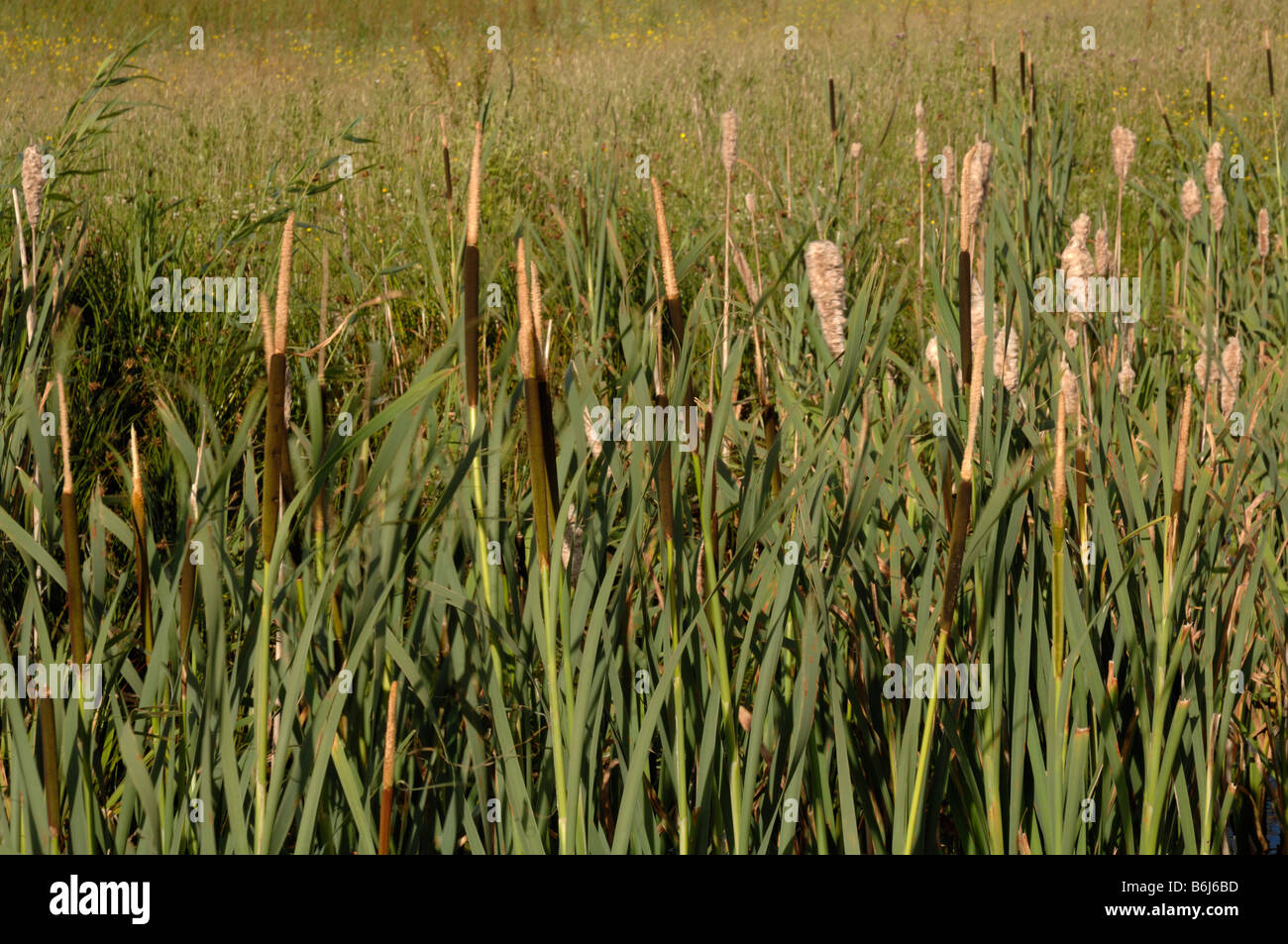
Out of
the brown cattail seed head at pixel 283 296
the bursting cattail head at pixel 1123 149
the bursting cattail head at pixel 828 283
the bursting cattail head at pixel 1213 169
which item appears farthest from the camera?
the bursting cattail head at pixel 1213 169

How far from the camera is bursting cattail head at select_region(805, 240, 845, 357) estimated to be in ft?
3.22

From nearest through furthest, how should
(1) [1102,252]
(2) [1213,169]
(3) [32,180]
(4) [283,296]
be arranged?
(4) [283,296]
(3) [32,180]
(1) [1102,252]
(2) [1213,169]

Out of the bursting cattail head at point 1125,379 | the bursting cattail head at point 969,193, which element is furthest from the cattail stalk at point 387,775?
the bursting cattail head at point 1125,379

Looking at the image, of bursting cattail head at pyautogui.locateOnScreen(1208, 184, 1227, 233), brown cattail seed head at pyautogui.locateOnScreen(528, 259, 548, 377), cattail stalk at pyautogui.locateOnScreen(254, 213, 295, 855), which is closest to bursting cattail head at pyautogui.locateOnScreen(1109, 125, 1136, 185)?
bursting cattail head at pyautogui.locateOnScreen(1208, 184, 1227, 233)

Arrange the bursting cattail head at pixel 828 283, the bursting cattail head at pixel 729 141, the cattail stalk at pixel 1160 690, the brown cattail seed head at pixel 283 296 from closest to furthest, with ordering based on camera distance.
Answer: the brown cattail seed head at pixel 283 296 → the bursting cattail head at pixel 828 283 → the cattail stalk at pixel 1160 690 → the bursting cattail head at pixel 729 141

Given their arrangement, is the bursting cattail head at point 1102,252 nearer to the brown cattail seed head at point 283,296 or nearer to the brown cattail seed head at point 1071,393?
the brown cattail seed head at point 1071,393

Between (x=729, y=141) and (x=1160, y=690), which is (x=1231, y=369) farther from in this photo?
(x=729, y=141)

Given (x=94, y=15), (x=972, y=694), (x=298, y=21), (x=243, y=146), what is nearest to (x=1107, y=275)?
(x=972, y=694)

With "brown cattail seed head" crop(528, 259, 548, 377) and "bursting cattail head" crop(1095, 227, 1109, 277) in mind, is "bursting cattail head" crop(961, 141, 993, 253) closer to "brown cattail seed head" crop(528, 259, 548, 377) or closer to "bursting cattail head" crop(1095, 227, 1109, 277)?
"brown cattail seed head" crop(528, 259, 548, 377)

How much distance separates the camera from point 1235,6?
402 inches

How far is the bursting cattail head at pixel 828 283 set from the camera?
3.22 feet

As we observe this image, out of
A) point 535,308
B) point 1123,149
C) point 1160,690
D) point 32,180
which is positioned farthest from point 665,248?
point 1123,149

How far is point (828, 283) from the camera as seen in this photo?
3.27 feet

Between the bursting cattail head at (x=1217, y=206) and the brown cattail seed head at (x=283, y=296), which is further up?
the bursting cattail head at (x=1217, y=206)
